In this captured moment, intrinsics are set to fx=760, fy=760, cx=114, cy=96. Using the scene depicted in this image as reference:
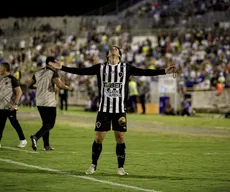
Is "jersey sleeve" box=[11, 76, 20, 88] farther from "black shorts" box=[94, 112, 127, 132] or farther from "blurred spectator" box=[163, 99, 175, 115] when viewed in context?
"blurred spectator" box=[163, 99, 175, 115]

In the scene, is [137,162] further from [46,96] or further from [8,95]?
[8,95]

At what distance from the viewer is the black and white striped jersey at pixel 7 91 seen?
17484mm

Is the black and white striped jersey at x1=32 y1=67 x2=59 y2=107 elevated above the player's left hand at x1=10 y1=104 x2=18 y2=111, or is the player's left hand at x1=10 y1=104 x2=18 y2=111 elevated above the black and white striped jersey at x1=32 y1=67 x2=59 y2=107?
the black and white striped jersey at x1=32 y1=67 x2=59 y2=107

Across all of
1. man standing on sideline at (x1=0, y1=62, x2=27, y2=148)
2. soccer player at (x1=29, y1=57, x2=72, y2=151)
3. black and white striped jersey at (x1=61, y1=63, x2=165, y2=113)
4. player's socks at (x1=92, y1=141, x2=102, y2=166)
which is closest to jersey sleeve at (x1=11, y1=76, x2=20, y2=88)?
man standing on sideline at (x1=0, y1=62, x2=27, y2=148)

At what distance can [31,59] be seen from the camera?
51.9 meters

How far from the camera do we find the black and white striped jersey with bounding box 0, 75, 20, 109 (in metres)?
17.5

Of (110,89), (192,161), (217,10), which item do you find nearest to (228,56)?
(217,10)

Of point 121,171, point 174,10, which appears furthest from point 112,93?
point 174,10

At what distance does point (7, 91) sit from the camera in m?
17.5

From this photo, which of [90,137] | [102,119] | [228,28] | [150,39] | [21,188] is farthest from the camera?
[150,39]

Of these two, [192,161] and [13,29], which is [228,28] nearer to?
[13,29]

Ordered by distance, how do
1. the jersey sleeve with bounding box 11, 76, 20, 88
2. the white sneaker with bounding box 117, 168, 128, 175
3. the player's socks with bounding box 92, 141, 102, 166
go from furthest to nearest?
the jersey sleeve with bounding box 11, 76, 20, 88 < the player's socks with bounding box 92, 141, 102, 166 < the white sneaker with bounding box 117, 168, 128, 175

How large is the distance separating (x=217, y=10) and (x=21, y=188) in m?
37.6

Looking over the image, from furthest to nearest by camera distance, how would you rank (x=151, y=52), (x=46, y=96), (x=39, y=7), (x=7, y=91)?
(x=39, y=7) < (x=151, y=52) < (x=7, y=91) < (x=46, y=96)
